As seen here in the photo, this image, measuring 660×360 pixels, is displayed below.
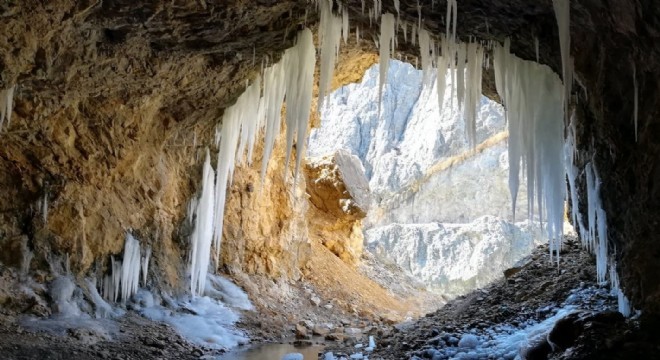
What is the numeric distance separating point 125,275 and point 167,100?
320 centimetres

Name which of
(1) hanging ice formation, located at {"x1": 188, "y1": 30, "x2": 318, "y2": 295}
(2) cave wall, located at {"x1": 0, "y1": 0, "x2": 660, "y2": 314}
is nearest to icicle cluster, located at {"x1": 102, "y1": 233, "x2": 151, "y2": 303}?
(2) cave wall, located at {"x1": 0, "y1": 0, "x2": 660, "y2": 314}

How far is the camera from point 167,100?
948 cm

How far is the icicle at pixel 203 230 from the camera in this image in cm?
1172

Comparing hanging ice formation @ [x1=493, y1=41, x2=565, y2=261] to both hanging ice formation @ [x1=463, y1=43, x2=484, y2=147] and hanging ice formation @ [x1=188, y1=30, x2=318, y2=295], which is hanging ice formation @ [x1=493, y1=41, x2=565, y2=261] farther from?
Result: hanging ice formation @ [x1=188, y1=30, x2=318, y2=295]

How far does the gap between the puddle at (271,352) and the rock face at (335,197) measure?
11.9 m

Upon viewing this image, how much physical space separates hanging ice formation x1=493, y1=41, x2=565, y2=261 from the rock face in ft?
50.5

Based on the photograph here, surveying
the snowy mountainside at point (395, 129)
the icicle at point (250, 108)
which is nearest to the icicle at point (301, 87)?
the icicle at point (250, 108)

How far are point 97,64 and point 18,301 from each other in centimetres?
356

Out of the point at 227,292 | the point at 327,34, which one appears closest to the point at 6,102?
the point at 327,34

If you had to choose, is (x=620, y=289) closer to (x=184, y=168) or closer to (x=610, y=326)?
(x=610, y=326)

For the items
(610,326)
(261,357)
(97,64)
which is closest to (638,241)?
(610,326)

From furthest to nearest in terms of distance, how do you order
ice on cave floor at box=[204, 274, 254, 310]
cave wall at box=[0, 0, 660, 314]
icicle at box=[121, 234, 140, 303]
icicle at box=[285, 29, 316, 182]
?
ice on cave floor at box=[204, 274, 254, 310] → icicle at box=[121, 234, 140, 303] → icicle at box=[285, 29, 316, 182] → cave wall at box=[0, 0, 660, 314]

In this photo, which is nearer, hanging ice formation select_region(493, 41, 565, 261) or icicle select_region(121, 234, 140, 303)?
hanging ice formation select_region(493, 41, 565, 261)

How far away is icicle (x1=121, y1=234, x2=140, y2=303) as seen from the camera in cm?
973
